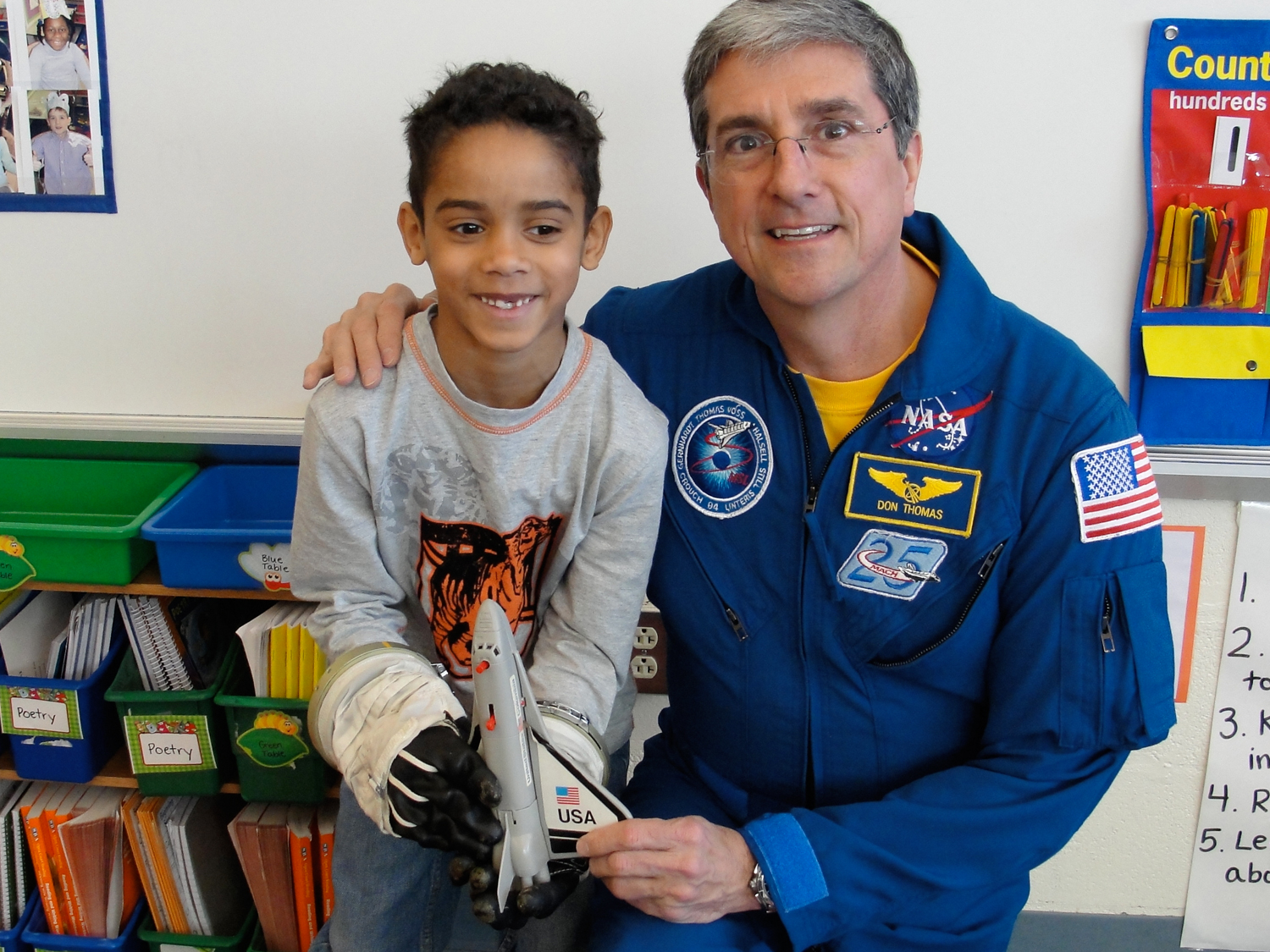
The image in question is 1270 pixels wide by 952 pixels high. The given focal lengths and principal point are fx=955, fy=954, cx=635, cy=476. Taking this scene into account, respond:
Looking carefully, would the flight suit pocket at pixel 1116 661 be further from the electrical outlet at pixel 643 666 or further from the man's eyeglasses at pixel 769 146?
the electrical outlet at pixel 643 666

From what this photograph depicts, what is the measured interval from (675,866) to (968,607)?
49 cm

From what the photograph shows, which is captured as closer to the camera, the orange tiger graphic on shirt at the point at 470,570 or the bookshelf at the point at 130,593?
the orange tiger graphic on shirt at the point at 470,570

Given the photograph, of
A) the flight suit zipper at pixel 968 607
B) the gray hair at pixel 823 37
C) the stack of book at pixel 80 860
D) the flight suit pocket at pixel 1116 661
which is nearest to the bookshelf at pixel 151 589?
the stack of book at pixel 80 860

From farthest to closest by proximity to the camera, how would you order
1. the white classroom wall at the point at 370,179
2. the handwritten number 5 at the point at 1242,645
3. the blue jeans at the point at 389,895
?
the handwritten number 5 at the point at 1242,645 < the white classroom wall at the point at 370,179 < the blue jeans at the point at 389,895

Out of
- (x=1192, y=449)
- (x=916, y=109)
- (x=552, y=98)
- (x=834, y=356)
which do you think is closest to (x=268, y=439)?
(x=552, y=98)

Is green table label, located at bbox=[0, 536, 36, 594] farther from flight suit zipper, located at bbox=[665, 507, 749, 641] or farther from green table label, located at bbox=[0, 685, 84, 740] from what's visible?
flight suit zipper, located at bbox=[665, 507, 749, 641]

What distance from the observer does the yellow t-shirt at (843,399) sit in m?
1.27

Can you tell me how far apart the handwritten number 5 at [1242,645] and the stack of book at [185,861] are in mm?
1928

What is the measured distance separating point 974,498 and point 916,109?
19.7 inches

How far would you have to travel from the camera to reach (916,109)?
4.00ft

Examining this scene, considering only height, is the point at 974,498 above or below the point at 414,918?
above

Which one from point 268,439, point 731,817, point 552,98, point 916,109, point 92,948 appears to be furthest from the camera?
point 92,948

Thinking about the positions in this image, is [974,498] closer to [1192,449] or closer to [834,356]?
[834,356]

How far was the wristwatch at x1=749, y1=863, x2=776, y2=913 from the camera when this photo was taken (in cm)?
117
